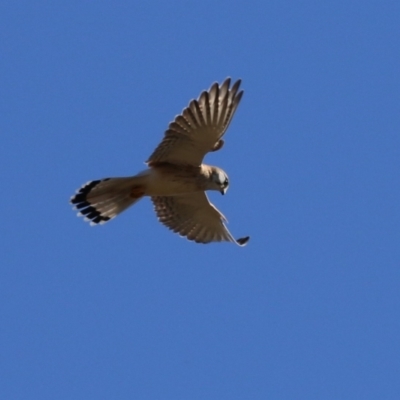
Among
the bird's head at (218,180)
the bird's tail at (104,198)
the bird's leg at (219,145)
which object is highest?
the bird's leg at (219,145)

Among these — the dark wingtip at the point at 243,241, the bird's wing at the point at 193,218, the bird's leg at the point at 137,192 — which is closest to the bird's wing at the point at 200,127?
the bird's leg at the point at 137,192

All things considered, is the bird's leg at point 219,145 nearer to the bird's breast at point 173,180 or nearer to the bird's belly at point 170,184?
the bird's breast at point 173,180

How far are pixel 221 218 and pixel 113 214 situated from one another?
1442 mm

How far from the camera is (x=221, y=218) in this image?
12.0 m

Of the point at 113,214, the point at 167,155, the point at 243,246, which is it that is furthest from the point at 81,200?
the point at 243,246

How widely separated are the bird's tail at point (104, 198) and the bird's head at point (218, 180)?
777 millimetres

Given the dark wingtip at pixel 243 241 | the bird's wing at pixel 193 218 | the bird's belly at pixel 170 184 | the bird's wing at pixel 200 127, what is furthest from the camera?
the bird's wing at pixel 193 218

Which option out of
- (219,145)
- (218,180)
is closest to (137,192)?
(218,180)

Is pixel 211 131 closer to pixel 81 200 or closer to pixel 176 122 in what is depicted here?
pixel 176 122

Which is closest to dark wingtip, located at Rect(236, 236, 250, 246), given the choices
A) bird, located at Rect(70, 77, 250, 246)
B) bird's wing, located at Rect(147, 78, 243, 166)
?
bird, located at Rect(70, 77, 250, 246)

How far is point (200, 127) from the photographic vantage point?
34.4 feet

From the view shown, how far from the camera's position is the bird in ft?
33.9

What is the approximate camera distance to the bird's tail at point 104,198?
36.2 ft

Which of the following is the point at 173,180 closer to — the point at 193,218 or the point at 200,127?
the point at 200,127
